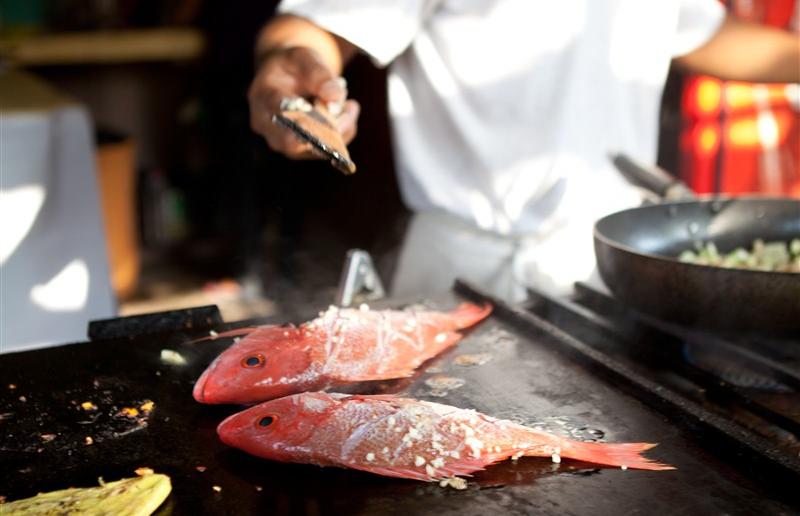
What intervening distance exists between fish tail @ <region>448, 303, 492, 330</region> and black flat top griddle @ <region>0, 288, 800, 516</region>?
8 centimetres

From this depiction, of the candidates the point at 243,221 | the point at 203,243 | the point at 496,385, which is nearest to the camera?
the point at 496,385

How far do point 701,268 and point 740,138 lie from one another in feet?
11.0

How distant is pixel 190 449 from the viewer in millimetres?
1130

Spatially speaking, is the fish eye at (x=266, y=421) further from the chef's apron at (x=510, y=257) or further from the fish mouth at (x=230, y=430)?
the chef's apron at (x=510, y=257)

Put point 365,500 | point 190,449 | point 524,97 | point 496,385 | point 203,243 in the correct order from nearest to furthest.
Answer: point 365,500 < point 190,449 < point 496,385 < point 524,97 < point 203,243

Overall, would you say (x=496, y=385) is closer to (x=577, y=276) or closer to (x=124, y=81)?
(x=577, y=276)

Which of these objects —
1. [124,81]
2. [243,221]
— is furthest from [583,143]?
[124,81]

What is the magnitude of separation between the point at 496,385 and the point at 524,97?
3.67 ft

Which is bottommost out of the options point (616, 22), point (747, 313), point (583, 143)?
point (747, 313)

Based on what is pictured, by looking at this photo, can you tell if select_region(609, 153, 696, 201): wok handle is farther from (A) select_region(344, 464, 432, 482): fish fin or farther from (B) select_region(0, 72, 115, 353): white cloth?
Answer: (B) select_region(0, 72, 115, 353): white cloth

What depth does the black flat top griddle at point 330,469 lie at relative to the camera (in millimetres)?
1004

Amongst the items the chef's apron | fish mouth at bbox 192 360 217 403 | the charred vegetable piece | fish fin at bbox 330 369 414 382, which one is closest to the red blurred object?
the chef's apron

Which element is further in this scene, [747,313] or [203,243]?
[203,243]

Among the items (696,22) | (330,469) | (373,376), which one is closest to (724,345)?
(373,376)
